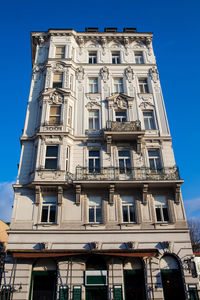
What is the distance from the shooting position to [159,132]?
23.0 metres

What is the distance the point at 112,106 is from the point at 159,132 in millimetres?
5187

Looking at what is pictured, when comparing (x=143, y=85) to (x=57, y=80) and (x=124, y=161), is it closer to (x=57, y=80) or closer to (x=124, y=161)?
(x=57, y=80)

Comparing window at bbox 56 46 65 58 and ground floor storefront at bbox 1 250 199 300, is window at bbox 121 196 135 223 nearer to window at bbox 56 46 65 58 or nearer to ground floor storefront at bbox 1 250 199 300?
ground floor storefront at bbox 1 250 199 300

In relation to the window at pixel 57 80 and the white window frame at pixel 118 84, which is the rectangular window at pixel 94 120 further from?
the window at pixel 57 80

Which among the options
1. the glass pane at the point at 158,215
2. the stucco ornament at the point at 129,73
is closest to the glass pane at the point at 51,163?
the glass pane at the point at 158,215

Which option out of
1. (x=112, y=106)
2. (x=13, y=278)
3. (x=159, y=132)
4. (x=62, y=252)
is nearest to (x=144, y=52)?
(x=112, y=106)

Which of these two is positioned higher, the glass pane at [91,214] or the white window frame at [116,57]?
the white window frame at [116,57]

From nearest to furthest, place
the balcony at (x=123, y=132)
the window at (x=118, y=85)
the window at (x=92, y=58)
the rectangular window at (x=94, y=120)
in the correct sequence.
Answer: the balcony at (x=123, y=132) < the rectangular window at (x=94, y=120) < the window at (x=118, y=85) < the window at (x=92, y=58)

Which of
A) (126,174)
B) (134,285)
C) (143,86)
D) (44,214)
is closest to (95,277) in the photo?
(134,285)

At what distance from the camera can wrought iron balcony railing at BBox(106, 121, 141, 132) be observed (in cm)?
2203

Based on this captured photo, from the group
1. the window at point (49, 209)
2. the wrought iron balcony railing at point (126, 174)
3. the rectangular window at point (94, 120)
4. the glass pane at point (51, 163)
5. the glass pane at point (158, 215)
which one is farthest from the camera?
the rectangular window at point (94, 120)

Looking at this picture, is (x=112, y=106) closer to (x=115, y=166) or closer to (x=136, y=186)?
(x=115, y=166)

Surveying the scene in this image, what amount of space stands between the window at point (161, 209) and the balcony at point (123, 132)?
14.7 ft

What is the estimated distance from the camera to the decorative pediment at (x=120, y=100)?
24328 millimetres
